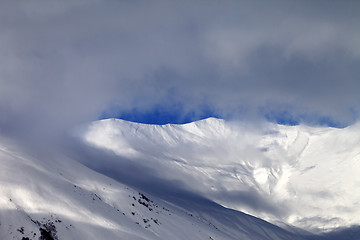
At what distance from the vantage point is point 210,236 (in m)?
68.4

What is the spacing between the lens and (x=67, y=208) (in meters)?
41.6

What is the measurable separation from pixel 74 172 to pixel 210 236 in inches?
1282

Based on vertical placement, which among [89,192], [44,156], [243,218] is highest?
[243,218]

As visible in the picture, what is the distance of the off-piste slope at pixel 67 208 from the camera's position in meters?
34.8

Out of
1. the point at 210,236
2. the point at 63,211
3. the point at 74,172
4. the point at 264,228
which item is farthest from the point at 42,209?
the point at 264,228

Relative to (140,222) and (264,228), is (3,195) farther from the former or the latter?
(264,228)

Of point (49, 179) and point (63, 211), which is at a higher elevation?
point (49, 179)

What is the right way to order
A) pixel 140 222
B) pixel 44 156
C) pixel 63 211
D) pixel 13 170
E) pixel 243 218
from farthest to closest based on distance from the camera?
pixel 243 218 < pixel 44 156 < pixel 140 222 < pixel 13 170 < pixel 63 211

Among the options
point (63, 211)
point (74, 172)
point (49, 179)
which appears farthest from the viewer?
point (74, 172)

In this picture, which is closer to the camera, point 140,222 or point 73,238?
point 73,238

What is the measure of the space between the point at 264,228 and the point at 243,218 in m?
21.6

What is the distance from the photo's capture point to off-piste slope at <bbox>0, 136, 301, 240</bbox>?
114 feet

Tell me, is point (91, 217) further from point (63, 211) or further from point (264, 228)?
point (264, 228)

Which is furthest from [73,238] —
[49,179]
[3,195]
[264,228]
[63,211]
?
[264,228]
